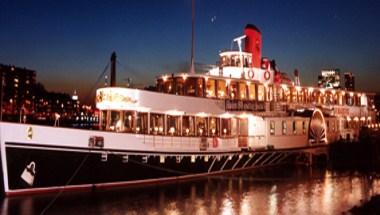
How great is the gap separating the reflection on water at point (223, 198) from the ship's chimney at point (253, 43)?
379 inches

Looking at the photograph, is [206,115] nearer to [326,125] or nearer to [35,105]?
[326,125]

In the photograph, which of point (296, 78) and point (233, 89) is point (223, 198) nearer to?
point (233, 89)

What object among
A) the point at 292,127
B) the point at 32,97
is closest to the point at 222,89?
the point at 292,127

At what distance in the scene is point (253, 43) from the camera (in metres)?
31.7

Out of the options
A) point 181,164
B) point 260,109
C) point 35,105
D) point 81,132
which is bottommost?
point 181,164

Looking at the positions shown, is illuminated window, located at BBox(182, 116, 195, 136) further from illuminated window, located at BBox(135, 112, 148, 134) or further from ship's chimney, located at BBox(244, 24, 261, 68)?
ship's chimney, located at BBox(244, 24, 261, 68)

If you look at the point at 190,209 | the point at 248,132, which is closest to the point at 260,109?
the point at 248,132

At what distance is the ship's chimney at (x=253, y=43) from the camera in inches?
1244

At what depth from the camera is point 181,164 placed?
→ 77.8ft

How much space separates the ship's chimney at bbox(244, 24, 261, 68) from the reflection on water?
962 cm

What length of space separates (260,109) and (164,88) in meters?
7.18

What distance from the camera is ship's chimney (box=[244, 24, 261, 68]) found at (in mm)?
31609

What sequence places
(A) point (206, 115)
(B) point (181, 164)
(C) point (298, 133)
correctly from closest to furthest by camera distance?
(B) point (181, 164)
(A) point (206, 115)
(C) point (298, 133)

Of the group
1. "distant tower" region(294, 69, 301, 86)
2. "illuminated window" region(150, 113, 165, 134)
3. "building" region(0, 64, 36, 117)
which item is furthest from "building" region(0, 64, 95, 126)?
"illuminated window" region(150, 113, 165, 134)
